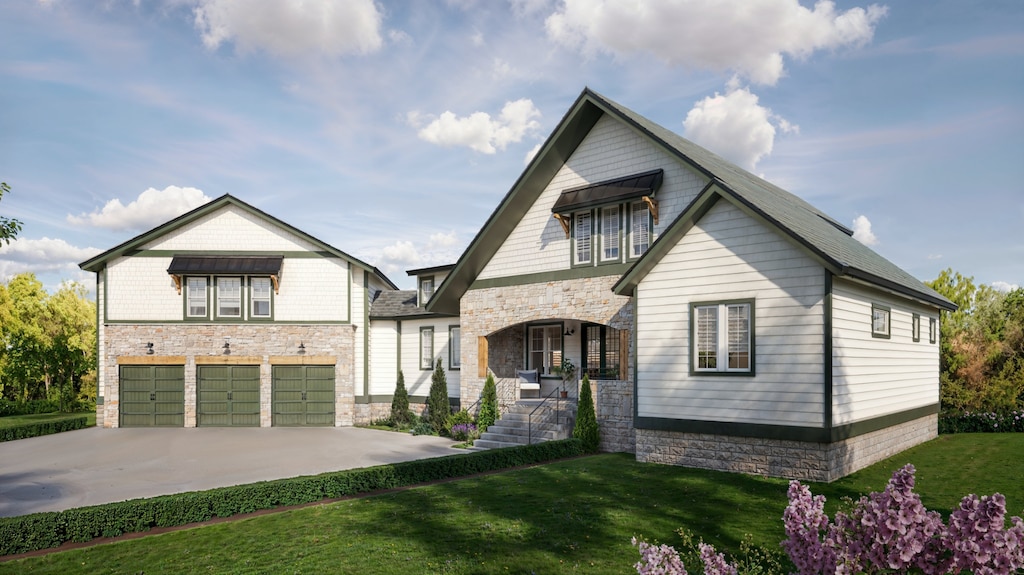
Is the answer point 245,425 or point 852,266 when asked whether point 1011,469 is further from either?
point 245,425

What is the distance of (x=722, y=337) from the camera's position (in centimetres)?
1273

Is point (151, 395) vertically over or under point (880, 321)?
under

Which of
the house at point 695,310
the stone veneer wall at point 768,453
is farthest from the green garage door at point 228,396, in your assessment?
the stone veneer wall at point 768,453

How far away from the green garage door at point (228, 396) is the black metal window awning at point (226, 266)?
3.23 metres

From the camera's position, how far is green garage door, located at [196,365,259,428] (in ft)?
77.7

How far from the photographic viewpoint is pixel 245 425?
77.6 ft

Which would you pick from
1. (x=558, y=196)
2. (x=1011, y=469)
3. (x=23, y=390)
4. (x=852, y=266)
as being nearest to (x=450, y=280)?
(x=558, y=196)

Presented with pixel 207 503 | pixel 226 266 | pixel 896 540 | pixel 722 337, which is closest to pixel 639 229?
pixel 722 337

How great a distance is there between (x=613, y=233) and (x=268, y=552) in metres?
11.5

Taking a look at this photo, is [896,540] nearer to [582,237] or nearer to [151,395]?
[582,237]

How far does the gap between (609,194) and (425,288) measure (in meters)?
10.0

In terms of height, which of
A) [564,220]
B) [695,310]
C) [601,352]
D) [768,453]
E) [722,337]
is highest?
[564,220]

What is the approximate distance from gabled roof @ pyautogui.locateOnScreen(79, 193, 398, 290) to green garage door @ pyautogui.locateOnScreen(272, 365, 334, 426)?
4.24m

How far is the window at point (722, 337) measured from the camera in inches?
490
